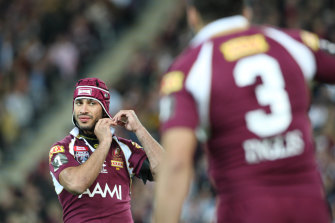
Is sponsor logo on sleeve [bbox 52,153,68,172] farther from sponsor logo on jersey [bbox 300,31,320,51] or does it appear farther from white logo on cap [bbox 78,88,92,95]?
sponsor logo on jersey [bbox 300,31,320,51]

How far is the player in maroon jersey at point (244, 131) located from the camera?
3184 mm

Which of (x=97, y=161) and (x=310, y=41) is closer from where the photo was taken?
(x=310, y=41)

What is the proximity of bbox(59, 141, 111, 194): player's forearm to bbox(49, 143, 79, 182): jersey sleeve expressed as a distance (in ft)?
0.31

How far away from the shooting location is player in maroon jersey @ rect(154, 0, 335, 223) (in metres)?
3.18

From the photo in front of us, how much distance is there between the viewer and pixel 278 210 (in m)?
3.18

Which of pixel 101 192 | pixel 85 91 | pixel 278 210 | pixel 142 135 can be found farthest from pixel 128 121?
pixel 278 210

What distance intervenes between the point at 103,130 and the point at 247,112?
2.59 metres

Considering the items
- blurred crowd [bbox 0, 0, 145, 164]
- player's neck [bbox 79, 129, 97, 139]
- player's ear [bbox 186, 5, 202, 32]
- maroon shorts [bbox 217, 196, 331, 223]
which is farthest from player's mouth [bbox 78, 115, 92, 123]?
blurred crowd [bbox 0, 0, 145, 164]

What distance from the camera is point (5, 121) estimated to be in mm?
16719

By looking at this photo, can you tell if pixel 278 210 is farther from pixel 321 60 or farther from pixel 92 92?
pixel 92 92

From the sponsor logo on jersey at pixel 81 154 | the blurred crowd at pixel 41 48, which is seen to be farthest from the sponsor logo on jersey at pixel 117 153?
the blurred crowd at pixel 41 48

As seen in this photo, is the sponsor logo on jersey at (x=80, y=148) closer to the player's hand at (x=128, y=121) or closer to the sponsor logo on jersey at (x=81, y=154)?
the sponsor logo on jersey at (x=81, y=154)

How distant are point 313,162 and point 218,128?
0.50 meters

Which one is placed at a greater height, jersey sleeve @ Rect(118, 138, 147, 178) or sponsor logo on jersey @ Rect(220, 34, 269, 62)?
sponsor logo on jersey @ Rect(220, 34, 269, 62)
